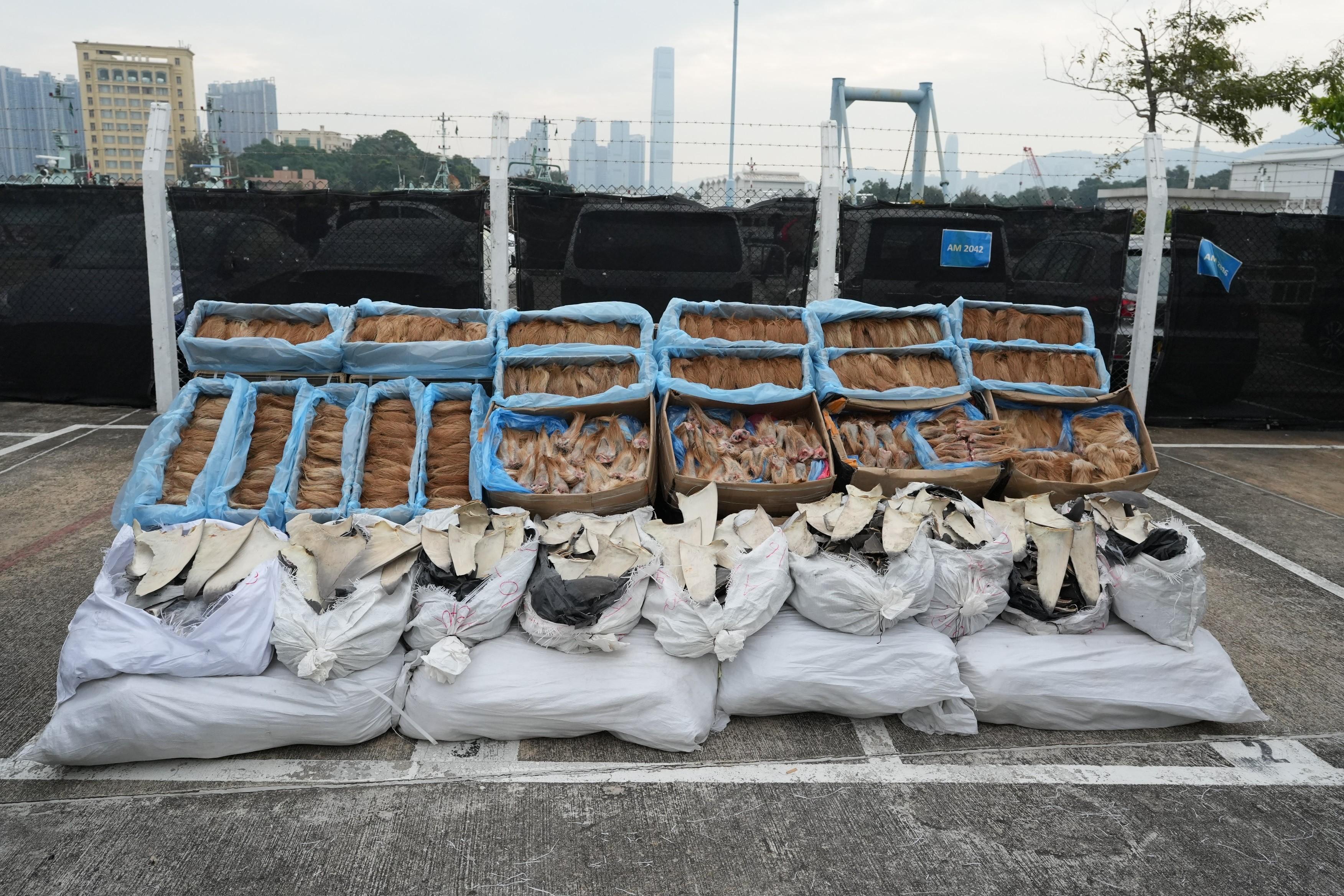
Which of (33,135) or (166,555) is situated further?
(33,135)

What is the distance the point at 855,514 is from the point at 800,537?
260 millimetres

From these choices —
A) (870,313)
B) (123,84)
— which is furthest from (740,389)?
(123,84)

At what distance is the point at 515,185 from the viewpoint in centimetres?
735

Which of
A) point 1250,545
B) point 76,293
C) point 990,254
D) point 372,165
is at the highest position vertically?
point 372,165

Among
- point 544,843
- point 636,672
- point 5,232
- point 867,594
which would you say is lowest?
point 544,843

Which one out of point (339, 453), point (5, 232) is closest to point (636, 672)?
point (339, 453)

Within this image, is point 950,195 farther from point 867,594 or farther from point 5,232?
point 5,232

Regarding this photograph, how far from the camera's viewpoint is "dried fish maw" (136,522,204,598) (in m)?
3.60

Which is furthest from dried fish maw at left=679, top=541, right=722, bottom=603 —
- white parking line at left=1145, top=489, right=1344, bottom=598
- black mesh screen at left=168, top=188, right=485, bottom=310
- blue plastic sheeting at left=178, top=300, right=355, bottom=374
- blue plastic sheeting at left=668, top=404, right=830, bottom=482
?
black mesh screen at left=168, top=188, right=485, bottom=310

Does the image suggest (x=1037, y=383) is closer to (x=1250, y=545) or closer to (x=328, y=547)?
(x=1250, y=545)

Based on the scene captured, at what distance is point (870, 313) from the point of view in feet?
18.9

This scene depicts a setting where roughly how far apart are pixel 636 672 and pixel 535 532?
2.82 feet

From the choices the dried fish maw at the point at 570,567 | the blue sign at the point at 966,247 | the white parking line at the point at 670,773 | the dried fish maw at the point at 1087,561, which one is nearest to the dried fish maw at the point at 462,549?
the dried fish maw at the point at 570,567

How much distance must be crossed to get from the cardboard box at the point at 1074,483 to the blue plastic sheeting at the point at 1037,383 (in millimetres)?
41
